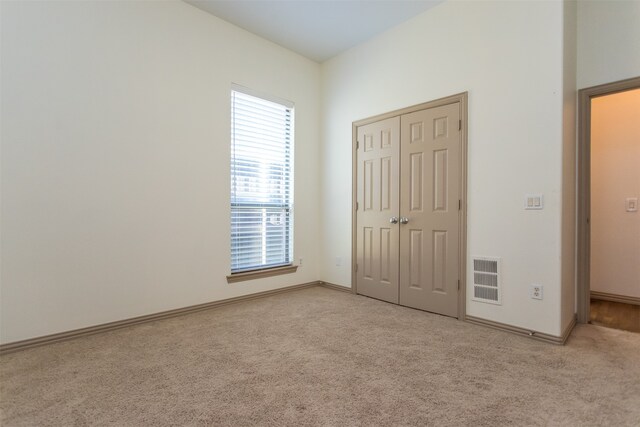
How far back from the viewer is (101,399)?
174 centimetres

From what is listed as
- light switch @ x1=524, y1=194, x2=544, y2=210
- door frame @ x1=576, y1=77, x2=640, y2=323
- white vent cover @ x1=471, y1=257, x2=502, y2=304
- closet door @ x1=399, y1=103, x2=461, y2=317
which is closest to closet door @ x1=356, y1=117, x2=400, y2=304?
closet door @ x1=399, y1=103, x2=461, y2=317

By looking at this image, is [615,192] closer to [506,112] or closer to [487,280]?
[506,112]

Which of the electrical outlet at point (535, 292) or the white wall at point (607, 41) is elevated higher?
the white wall at point (607, 41)

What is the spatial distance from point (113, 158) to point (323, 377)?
8.35 feet

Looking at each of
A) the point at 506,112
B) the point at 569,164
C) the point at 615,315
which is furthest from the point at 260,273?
the point at 615,315

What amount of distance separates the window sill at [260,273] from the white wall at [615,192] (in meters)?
3.82

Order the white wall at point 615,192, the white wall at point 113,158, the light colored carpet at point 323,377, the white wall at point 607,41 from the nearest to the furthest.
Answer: the light colored carpet at point 323,377
the white wall at point 113,158
the white wall at point 607,41
the white wall at point 615,192

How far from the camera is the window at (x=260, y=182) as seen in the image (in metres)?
3.71

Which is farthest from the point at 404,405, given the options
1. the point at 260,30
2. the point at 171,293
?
the point at 260,30

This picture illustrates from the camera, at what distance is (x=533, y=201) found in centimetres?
263

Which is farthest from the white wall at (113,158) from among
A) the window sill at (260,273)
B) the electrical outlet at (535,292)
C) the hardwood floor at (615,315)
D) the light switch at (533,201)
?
the hardwood floor at (615,315)

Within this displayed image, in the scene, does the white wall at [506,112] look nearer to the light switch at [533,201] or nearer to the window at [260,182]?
the light switch at [533,201]

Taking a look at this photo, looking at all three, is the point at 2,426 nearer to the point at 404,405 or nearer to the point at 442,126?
the point at 404,405

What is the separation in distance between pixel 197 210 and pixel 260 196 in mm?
827
